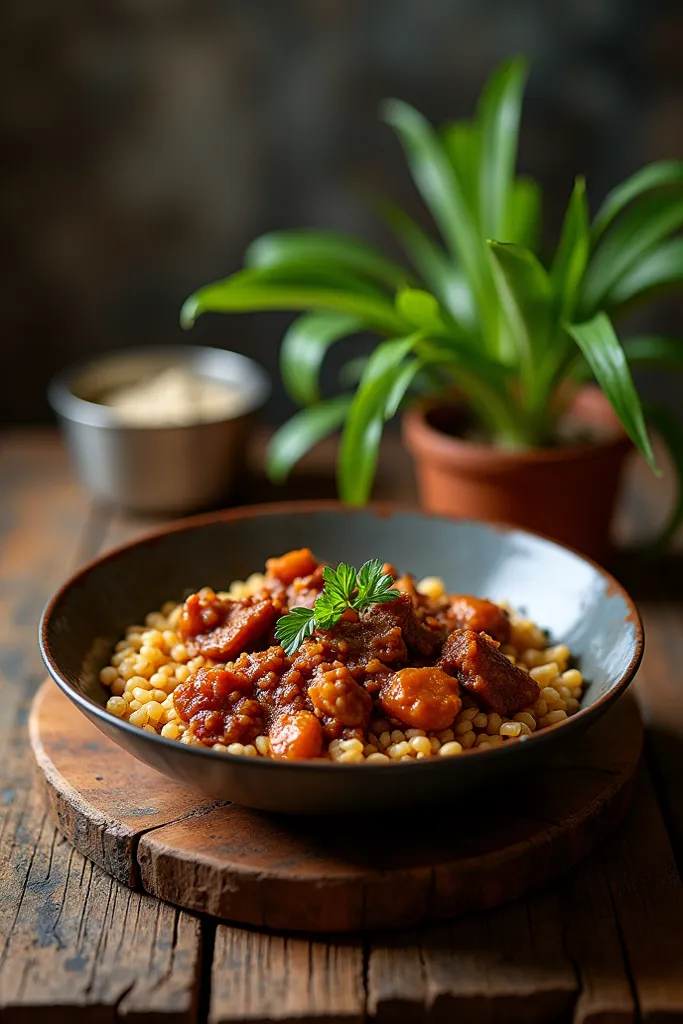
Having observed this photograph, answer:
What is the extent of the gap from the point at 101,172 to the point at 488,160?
1303 millimetres

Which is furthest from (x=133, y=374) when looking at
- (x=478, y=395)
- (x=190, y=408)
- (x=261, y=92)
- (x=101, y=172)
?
(x=478, y=395)

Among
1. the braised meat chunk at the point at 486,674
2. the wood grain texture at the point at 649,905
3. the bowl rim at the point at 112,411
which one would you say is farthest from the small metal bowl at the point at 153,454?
the wood grain texture at the point at 649,905

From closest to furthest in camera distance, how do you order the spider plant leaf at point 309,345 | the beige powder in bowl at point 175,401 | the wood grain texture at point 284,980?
the wood grain texture at point 284,980, the spider plant leaf at point 309,345, the beige powder in bowl at point 175,401

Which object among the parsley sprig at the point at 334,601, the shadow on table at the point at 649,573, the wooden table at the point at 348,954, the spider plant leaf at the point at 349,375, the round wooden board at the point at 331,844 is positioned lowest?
the shadow on table at the point at 649,573

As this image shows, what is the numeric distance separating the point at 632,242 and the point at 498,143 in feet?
1.19

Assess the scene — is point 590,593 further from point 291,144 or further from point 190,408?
point 291,144

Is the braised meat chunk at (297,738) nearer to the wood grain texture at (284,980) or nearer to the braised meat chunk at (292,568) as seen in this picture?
the wood grain texture at (284,980)

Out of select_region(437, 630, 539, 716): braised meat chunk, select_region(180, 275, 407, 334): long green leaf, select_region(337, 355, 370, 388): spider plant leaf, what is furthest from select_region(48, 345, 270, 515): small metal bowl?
select_region(437, 630, 539, 716): braised meat chunk

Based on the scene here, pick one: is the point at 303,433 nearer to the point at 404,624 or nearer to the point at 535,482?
the point at 535,482

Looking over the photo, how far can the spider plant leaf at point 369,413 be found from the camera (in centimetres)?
219

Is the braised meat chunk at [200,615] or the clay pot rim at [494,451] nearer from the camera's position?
the braised meat chunk at [200,615]

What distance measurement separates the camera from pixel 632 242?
238 cm

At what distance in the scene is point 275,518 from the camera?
7.09 ft

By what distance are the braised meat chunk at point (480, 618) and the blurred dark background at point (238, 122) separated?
1747mm
